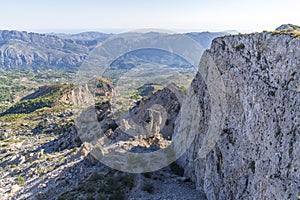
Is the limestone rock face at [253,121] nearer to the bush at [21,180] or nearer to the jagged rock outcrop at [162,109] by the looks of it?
the jagged rock outcrop at [162,109]

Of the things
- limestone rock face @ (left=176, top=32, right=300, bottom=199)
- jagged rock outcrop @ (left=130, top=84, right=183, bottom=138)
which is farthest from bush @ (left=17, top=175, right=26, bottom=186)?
limestone rock face @ (left=176, top=32, right=300, bottom=199)

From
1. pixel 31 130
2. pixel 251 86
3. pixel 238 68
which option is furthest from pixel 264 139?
pixel 31 130

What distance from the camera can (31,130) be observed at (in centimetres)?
7962

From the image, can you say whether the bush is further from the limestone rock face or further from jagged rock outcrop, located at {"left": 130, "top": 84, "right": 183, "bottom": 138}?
the limestone rock face

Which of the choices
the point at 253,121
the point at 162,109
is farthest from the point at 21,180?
the point at 253,121

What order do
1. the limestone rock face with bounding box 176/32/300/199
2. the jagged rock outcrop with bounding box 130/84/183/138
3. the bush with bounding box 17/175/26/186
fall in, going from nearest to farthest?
1. the limestone rock face with bounding box 176/32/300/199
2. the bush with bounding box 17/175/26/186
3. the jagged rock outcrop with bounding box 130/84/183/138

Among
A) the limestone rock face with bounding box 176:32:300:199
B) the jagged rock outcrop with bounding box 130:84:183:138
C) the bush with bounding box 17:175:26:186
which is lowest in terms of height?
the bush with bounding box 17:175:26:186

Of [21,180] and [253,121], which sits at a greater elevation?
[253,121]

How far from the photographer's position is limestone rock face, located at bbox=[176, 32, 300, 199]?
15.1 m

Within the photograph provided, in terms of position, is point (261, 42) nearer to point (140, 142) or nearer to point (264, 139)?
point (264, 139)

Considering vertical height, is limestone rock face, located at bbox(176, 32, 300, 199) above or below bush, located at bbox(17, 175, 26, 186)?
above

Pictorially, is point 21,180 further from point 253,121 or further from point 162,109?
point 253,121

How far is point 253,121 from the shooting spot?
1900cm

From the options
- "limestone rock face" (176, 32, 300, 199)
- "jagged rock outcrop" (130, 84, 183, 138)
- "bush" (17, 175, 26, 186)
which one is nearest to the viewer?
"limestone rock face" (176, 32, 300, 199)
